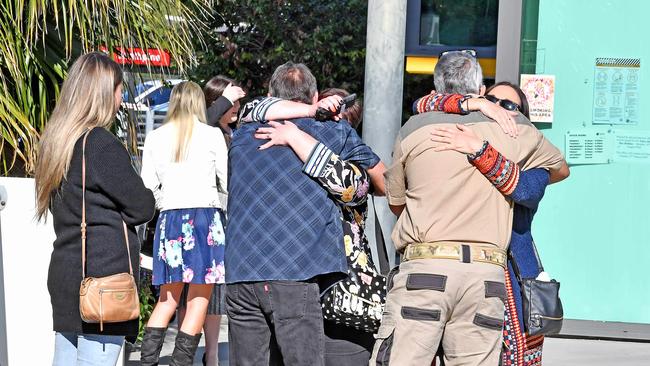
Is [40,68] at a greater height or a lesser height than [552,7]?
lesser

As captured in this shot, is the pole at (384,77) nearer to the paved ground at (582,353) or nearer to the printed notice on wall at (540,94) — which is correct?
the paved ground at (582,353)

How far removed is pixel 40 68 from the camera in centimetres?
668

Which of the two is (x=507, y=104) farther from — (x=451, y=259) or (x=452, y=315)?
(x=452, y=315)

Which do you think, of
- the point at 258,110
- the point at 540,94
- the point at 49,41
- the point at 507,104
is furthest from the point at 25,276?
the point at 540,94

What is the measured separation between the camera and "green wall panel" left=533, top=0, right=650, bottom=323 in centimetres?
848

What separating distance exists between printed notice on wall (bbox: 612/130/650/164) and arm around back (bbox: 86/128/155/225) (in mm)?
4959

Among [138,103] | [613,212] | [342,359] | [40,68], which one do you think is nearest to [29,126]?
[40,68]

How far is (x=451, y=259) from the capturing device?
14.4 ft

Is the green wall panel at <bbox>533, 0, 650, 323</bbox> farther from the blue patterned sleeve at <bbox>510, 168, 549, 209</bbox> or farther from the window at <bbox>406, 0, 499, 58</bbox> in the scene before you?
the blue patterned sleeve at <bbox>510, 168, 549, 209</bbox>

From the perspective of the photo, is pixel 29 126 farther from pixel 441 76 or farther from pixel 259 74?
pixel 259 74

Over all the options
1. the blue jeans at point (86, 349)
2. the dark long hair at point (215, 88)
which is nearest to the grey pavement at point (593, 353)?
the dark long hair at point (215, 88)

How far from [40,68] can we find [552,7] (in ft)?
Answer: 12.5

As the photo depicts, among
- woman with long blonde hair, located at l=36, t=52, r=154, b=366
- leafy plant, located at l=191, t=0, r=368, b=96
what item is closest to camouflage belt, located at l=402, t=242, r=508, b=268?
woman with long blonde hair, located at l=36, t=52, r=154, b=366

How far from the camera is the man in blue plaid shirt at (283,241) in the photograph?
4.67 m
